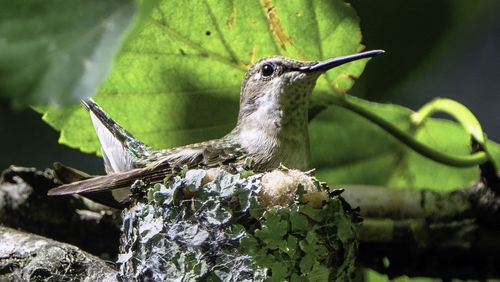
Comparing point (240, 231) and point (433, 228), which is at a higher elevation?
point (240, 231)

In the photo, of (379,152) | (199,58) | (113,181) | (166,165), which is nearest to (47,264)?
(113,181)

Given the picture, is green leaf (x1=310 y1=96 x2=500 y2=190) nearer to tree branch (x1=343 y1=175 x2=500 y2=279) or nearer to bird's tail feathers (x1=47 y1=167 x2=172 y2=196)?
tree branch (x1=343 y1=175 x2=500 y2=279)

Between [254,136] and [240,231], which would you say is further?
[254,136]

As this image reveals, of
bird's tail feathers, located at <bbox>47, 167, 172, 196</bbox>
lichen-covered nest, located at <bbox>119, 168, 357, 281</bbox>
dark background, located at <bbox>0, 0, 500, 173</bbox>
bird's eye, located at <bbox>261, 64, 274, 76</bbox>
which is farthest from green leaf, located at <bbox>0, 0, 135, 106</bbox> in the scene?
dark background, located at <bbox>0, 0, 500, 173</bbox>

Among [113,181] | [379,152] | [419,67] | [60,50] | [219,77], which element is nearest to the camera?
[60,50]

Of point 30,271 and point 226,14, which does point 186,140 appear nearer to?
point 226,14

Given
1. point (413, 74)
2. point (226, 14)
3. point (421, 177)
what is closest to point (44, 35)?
point (226, 14)

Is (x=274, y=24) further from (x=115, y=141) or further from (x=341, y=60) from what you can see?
(x=115, y=141)

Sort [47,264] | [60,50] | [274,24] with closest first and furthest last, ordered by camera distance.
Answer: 1. [60,50]
2. [47,264]
3. [274,24]
